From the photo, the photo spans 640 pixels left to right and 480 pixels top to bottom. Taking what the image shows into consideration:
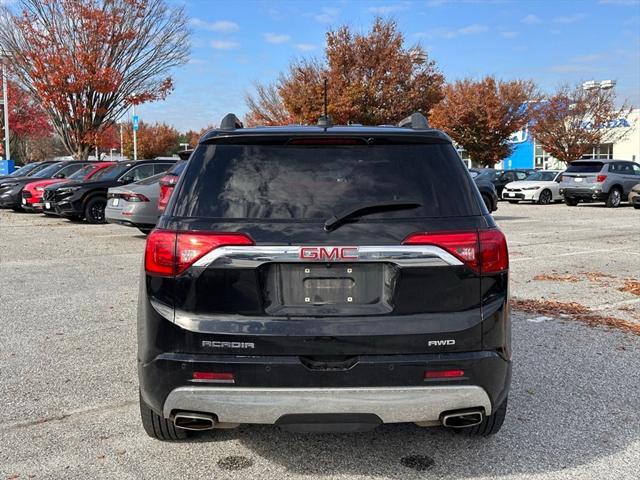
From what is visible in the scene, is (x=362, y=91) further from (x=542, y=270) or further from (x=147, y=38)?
(x=542, y=270)

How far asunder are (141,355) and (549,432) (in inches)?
97.3

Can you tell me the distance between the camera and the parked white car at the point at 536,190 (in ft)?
87.5

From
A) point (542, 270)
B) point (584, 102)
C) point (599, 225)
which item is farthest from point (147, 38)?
point (584, 102)

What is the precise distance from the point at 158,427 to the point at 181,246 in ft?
3.85

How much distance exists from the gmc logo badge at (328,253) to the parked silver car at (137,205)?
1042 cm

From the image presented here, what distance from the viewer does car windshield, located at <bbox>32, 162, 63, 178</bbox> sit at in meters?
21.1

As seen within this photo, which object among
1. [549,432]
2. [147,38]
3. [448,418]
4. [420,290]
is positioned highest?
[147,38]

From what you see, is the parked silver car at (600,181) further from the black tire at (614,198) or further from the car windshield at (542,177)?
the car windshield at (542,177)

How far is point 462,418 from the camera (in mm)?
3082

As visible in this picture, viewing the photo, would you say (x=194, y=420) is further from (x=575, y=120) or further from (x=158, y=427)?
(x=575, y=120)

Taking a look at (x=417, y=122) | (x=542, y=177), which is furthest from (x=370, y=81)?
(x=417, y=122)

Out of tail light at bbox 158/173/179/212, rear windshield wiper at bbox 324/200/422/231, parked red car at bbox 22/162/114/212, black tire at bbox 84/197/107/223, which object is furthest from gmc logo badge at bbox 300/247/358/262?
parked red car at bbox 22/162/114/212

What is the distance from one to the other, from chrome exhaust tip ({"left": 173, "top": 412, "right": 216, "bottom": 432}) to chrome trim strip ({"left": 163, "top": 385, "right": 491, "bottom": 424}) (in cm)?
5

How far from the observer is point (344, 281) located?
291cm
